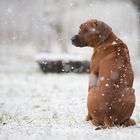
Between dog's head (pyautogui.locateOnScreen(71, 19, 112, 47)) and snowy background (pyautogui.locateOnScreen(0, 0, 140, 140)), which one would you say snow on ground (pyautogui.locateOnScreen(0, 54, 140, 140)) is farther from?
dog's head (pyautogui.locateOnScreen(71, 19, 112, 47))

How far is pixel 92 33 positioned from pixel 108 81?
2.29 ft

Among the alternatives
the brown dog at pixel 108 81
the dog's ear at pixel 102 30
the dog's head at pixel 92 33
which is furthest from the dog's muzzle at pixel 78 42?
the dog's ear at pixel 102 30

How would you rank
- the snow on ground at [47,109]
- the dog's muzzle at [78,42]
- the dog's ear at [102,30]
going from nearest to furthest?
the snow on ground at [47,109]
the dog's ear at [102,30]
the dog's muzzle at [78,42]

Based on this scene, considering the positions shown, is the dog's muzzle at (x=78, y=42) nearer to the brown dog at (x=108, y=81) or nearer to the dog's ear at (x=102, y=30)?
the brown dog at (x=108, y=81)

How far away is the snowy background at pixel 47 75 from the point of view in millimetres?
7375

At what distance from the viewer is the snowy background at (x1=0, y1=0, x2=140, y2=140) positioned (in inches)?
290

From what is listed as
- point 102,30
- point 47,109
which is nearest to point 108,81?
point 102,30

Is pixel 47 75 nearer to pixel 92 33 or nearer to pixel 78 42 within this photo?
pixel 78 42

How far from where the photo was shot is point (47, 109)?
33.2 feet

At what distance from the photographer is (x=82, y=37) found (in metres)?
7.71

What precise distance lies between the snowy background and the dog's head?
112 centimetres

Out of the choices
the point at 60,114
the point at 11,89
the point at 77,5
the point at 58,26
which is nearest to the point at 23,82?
the point at 11,89

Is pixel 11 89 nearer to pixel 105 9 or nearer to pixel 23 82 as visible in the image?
pixel 23 82

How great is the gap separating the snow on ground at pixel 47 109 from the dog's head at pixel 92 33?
1.11 m
